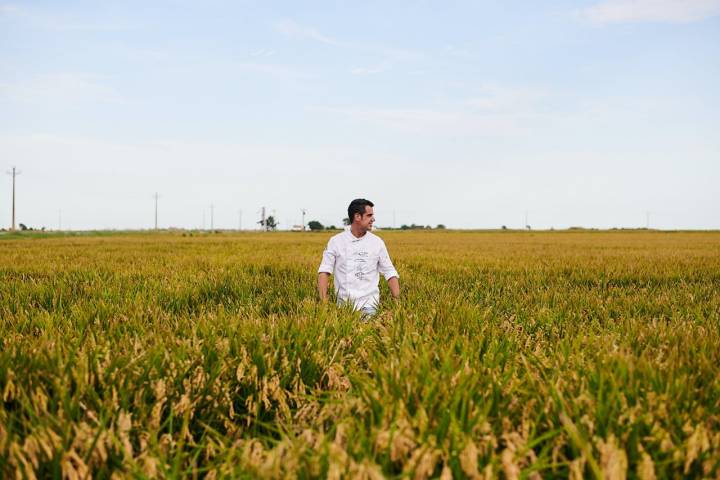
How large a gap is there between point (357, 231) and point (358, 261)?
0.38 meters

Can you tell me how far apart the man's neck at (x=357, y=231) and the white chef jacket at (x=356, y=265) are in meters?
0.04

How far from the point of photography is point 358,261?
589 cm

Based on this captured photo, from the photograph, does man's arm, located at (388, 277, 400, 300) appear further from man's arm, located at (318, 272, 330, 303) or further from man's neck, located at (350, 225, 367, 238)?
man's arm, located at (318, 272, 330, 303)

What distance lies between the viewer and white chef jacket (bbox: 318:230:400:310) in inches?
231

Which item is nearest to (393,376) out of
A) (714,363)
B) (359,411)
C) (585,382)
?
(359,411)

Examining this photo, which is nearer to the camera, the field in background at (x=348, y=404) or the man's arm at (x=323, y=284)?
the field in background at (x=348, y=404)

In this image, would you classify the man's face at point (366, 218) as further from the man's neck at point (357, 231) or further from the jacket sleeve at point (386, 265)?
the jacket sleeve at point (386, 265)

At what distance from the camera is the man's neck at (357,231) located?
5887 millimetres

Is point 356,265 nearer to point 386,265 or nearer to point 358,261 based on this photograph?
point 358,261

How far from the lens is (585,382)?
7.40 feet

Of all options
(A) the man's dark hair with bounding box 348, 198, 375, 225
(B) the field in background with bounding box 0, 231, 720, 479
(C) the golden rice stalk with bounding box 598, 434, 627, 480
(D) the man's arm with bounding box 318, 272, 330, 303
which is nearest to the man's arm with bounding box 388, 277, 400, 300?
(D) the man's arm with bounding box 318, 272, 330, 303

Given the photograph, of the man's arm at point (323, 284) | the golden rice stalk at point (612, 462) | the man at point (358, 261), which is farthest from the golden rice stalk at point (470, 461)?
the man at point (358, 261)

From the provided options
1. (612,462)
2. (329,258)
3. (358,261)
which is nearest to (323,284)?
(329,258)

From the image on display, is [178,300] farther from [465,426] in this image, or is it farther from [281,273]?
[465,426]
